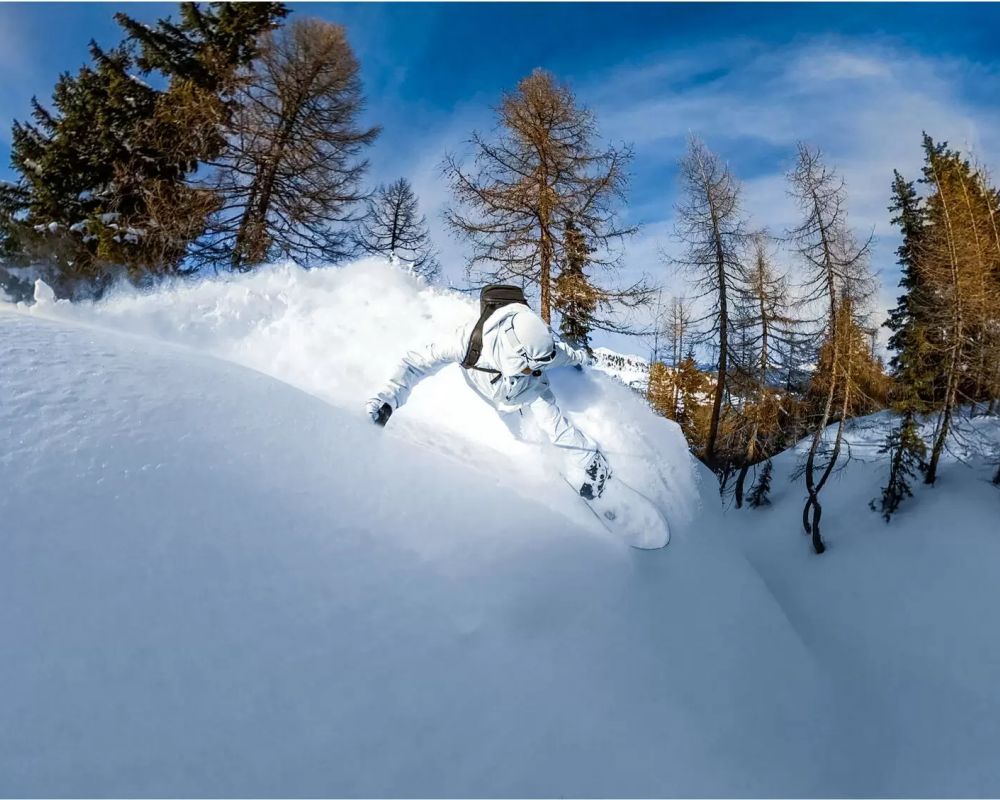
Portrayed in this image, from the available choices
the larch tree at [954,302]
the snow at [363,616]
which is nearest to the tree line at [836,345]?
the larch tree at [954,302]

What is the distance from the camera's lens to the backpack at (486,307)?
5.43 meters

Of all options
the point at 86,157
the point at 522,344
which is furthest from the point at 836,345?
the point at 86,157

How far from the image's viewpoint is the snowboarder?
528 centimetres

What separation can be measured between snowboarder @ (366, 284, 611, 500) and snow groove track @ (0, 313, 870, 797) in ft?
2.54

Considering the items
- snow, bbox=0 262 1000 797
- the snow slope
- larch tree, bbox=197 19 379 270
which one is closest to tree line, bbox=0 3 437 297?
larch tree, bbox=197 19 379 270

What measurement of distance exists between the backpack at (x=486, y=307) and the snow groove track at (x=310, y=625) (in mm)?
1386

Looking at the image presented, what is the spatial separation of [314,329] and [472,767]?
7.06 metres

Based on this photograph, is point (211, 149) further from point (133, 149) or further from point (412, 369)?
point (412, 369)

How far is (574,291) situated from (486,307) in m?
6.35

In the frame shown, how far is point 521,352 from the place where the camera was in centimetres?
528

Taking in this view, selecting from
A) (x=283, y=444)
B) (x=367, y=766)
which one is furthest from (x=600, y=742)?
(x=283, y=444)

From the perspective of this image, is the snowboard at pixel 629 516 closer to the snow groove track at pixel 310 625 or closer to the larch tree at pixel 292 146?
the snow groove track at pixel 310 625

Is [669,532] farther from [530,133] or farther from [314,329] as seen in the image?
[530,133]

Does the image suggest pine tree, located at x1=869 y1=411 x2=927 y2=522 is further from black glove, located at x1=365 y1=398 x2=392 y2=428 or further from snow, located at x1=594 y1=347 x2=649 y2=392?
black glove, located at x1=365 y1=398 x2=392 y2=428
